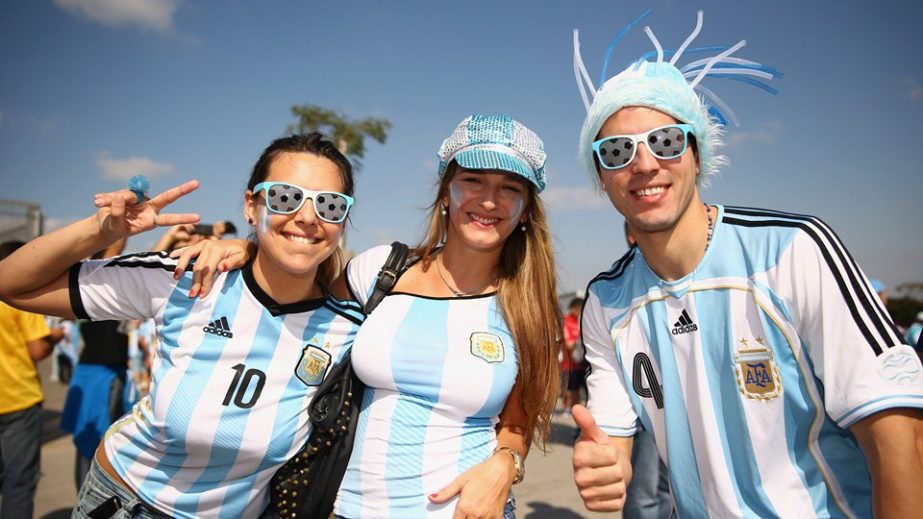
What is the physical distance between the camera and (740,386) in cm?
172

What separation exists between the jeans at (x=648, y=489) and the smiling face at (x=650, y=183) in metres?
2.35

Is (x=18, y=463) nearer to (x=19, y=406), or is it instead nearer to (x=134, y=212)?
(x=19, y=406)

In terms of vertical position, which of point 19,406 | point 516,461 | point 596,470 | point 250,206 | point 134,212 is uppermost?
point 250,206

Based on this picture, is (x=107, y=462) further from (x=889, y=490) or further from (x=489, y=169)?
(x=889, y=490)

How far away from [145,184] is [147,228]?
0.17 m

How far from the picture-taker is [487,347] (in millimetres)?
2223

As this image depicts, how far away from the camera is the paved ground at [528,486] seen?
5.10m

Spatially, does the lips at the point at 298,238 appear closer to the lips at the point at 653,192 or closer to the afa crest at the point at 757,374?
the lips at the point at 653,192

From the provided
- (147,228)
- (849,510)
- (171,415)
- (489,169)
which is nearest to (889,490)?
(849,510)

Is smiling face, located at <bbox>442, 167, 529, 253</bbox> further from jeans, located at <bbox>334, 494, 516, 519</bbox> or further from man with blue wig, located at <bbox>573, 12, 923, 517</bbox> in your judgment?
jeans, located at <bbox>334, 494, 516, 519</bbox>

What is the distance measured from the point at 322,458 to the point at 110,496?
81 cm

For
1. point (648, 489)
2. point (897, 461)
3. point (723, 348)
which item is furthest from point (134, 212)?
point (648, 489)

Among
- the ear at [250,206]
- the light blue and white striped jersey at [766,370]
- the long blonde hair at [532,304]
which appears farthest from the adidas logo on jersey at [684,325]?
the ear at [250,206]

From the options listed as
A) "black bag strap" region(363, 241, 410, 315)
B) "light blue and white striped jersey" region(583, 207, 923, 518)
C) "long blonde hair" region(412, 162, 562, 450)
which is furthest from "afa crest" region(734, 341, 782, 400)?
"black bag strap" region(363, 241, 410, 315)
